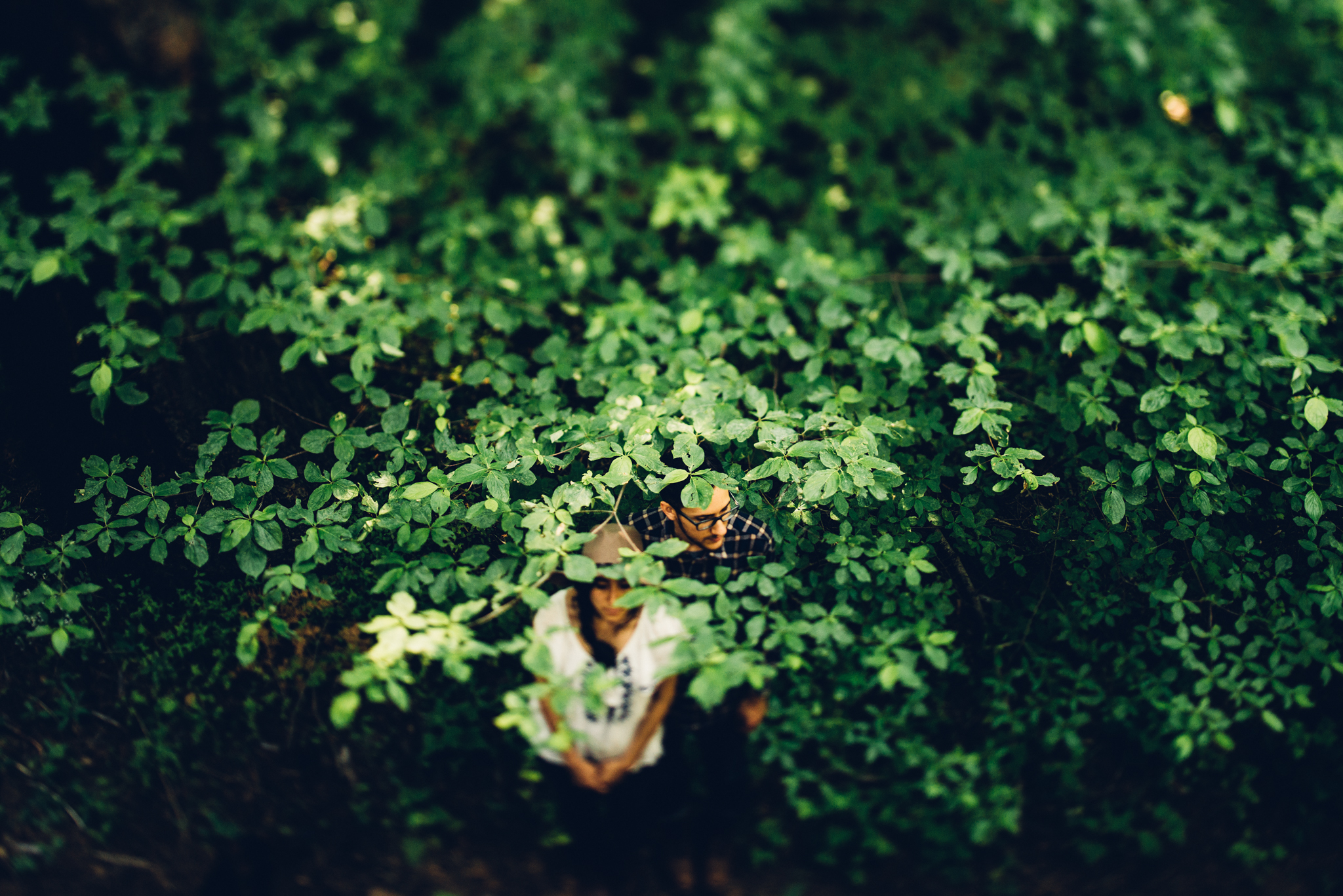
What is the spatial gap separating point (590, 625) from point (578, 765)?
0.54m

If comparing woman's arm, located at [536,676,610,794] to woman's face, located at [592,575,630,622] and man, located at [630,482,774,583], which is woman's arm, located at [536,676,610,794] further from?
man, located at [630,482,774,583]

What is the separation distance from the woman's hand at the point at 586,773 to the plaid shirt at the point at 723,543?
724 mm

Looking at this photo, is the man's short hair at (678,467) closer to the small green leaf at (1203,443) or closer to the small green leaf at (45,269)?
the small green leaf at (1203,443)

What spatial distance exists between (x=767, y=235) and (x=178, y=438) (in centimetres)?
240

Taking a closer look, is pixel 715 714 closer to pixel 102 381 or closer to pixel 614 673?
pixel 614 673

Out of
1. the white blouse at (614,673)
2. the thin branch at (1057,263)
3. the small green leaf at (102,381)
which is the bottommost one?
the white blouse at (614,673)

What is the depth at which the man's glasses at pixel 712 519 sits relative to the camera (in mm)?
2352

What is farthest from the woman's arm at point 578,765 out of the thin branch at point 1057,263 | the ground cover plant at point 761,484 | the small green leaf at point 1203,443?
the small green leaf at point 1203,443

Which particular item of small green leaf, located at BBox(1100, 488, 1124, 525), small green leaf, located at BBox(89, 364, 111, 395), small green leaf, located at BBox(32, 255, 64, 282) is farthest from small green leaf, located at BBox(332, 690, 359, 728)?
small green leaf, located at BBox(1100, 488, 1124, 525)

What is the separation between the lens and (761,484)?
7.59 feet

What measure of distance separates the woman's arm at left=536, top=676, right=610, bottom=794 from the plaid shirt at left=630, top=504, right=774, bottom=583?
60 cm

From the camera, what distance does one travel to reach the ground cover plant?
226 cm

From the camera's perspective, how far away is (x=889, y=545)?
2.31 meters

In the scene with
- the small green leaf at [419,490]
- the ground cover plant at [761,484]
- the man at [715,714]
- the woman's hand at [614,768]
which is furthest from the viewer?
the woman's hand at [614,768]
